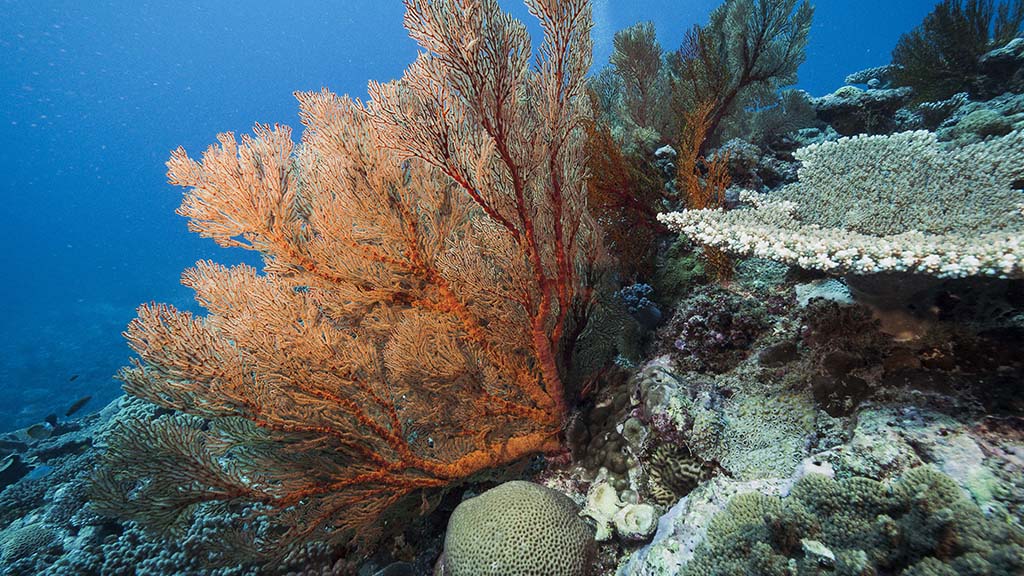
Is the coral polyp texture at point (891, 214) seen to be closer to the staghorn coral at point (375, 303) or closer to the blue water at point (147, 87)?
the staghorn coral at point (375, 303)

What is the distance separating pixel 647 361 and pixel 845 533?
205cm

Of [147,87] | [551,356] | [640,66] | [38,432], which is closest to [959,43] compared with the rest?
[640,66]

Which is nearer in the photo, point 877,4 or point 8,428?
point 8,428

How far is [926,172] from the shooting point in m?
2.49

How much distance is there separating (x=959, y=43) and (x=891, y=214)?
27.7ft

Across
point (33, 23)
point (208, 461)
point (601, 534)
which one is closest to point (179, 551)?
point (208, 461)

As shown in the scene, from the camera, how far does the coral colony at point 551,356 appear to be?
195cm

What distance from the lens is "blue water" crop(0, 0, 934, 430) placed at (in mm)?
92375

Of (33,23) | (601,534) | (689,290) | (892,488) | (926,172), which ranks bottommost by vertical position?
(601,534)

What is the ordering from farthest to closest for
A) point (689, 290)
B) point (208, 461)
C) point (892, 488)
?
point (689, 290) → point (208, 461) → point (892, 488)

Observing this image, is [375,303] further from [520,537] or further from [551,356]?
[520,537]

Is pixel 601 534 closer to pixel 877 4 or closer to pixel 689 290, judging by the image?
pixel 689 290

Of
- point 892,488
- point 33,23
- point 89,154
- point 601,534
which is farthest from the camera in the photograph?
point 89,154

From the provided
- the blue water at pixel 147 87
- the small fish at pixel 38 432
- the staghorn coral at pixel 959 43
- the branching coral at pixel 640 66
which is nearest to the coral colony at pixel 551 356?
the staghorn coral at pixel 959 43
